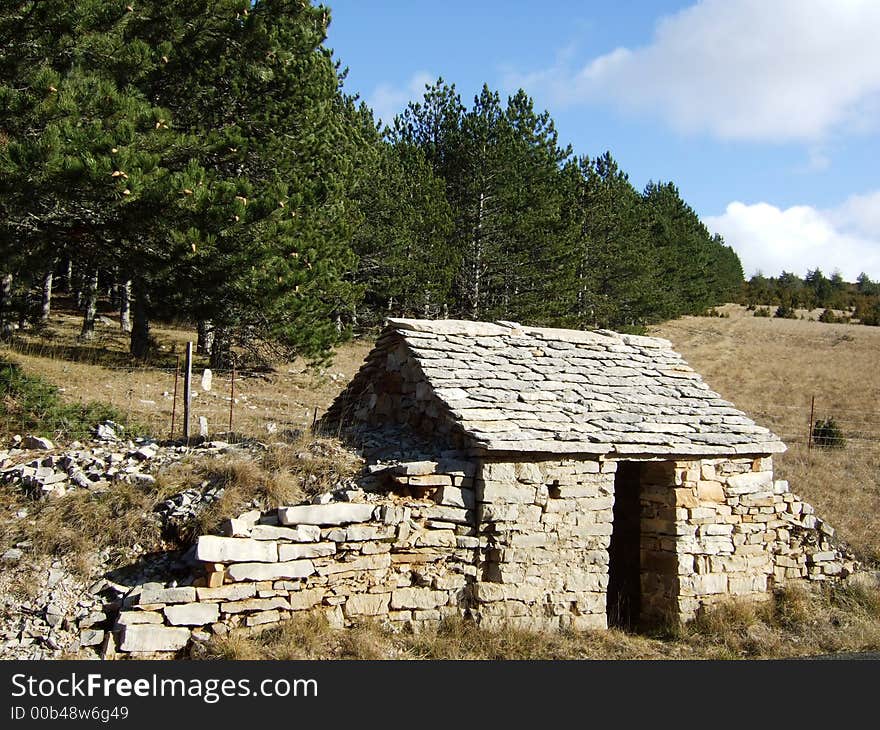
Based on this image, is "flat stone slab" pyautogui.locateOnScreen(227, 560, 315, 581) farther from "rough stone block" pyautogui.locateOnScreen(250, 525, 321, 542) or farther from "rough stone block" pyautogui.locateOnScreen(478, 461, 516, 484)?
"rough stone block" pyautogui.locateOnScreen(478, 461, 516, 484)

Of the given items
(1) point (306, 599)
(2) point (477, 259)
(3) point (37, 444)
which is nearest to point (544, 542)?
(1) point (306, 599)

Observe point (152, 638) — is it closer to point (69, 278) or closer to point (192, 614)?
point (192, 614)

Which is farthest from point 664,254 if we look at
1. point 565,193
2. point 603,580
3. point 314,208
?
point 603,580

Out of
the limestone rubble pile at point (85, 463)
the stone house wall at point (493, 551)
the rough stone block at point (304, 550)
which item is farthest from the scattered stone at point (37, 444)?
the rough stone block at point (304, 550)

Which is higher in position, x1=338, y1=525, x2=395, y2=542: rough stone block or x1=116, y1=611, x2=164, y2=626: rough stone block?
x1=338, y1=525, x2=395, y2=542: rough stone block

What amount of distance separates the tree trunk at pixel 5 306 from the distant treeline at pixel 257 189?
8 cm

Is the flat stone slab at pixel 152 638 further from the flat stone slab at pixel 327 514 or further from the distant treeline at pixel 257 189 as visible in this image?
the distant treeline at pixel 257 189

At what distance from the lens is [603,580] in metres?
Answer: 7.20

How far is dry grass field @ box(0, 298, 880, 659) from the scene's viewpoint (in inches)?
237

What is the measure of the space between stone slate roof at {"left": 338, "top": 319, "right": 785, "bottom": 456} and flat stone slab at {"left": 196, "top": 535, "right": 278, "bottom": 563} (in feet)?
6.97

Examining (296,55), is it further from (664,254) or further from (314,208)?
(664,254)

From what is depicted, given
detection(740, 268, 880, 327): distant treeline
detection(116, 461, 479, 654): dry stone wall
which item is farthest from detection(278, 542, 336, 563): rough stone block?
detection(740, 268, 880, 327): distant treeline

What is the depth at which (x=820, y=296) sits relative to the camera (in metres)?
65.4

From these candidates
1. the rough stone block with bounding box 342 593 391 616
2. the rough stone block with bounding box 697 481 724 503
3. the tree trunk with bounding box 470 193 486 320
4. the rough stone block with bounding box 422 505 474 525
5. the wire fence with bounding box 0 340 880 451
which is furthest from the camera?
the tree trunk with bounding box 470 193 486 320
